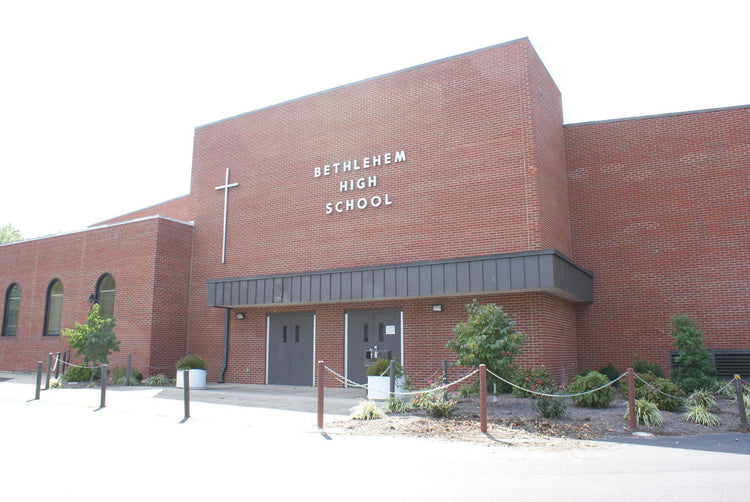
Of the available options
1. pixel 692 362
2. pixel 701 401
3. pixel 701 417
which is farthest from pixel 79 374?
pixel 692 362

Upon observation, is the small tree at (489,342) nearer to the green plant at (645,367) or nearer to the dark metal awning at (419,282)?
the dark metal awning at (419,282)

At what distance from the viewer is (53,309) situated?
80.5 ft

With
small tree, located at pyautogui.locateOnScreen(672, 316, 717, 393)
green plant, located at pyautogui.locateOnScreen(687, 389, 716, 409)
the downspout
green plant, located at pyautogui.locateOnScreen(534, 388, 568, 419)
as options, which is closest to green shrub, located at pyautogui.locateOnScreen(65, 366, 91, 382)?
the downspout

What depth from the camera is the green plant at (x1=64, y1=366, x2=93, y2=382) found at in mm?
18734

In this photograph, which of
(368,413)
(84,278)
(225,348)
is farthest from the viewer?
(84,278)

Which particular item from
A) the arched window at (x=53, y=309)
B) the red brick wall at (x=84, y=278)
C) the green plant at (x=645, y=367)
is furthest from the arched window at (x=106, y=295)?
the green plant at (x=645, y=367)

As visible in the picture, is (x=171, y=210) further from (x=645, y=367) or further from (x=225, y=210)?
(x=645, y=367)

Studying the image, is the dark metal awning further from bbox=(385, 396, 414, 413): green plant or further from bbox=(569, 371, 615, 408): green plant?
bbox=(385, 396, 414, 413): green plant

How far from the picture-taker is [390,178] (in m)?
17.7

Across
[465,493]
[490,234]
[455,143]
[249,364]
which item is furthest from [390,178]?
[465,493]

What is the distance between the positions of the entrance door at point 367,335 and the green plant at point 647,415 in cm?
744

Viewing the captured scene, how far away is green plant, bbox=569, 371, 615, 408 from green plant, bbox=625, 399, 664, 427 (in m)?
1.17

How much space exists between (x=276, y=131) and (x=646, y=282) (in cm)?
1340

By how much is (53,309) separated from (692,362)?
24.1 m
